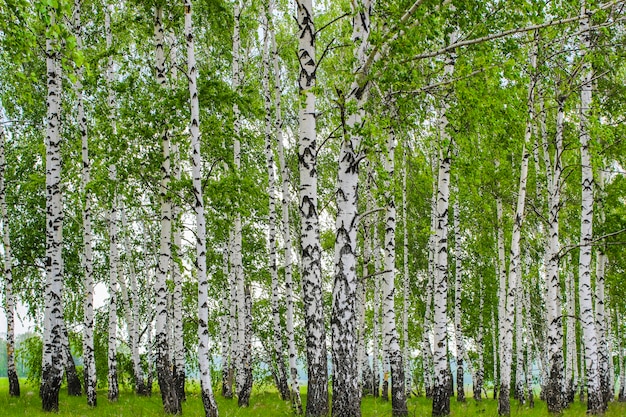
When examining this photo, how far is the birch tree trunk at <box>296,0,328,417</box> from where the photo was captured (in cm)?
928

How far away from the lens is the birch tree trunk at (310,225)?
30.5 feet

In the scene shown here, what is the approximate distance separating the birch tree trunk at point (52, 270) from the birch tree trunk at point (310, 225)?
5.66 metres

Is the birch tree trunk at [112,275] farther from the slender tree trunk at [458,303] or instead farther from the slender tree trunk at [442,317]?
the slender tree trunk at [458,303]

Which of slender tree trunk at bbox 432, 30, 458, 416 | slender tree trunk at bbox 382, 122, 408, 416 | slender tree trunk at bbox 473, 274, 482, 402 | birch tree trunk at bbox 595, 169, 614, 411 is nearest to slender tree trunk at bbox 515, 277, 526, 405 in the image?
birch tree trunk at bbox 595, 169, 614, 411

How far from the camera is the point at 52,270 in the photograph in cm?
1162

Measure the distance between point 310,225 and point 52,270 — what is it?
613 cm

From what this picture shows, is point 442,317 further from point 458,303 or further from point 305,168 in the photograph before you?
point 458,303

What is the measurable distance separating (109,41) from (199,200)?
8793 mm

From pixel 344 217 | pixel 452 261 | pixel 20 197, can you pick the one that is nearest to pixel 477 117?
pixel 344 217

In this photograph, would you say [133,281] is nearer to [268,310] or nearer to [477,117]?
[268,310]

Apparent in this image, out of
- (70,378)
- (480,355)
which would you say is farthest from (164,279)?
(480,355)

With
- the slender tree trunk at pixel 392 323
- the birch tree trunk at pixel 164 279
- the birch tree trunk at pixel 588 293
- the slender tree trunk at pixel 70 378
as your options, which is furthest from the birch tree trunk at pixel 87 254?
the birch tree trunk at pixel 588 293

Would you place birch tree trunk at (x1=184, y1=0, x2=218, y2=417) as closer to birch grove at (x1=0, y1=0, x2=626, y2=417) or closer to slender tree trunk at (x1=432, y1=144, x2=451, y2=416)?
birch grove at (x1=0, y1=0, x2=626, y2=417)

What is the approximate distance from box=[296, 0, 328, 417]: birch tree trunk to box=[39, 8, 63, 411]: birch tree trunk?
18.6 ft
